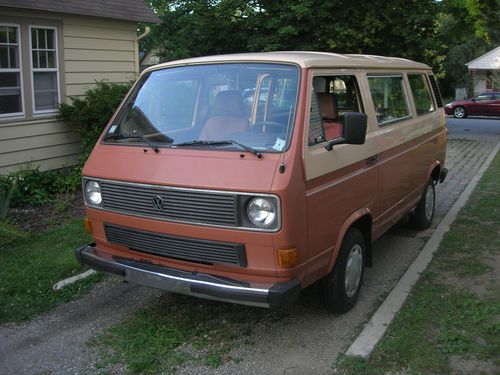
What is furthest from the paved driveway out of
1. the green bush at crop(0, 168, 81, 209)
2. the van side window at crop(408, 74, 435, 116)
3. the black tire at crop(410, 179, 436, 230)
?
the green bush at crop(0, 168, 81, 209)

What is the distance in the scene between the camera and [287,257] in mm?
3729

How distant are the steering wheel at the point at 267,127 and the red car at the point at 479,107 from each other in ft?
95.2

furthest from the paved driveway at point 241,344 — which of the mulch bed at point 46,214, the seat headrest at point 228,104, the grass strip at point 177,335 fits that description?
the mulch bed at point 46,214

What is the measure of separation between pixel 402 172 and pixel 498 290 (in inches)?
57.7

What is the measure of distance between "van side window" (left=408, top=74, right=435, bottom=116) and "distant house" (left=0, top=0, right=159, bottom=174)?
19.5 ft

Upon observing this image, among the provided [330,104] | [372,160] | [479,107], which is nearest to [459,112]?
[479,107]

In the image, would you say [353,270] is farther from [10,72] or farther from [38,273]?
[10,72]

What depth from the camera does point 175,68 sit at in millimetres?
4863

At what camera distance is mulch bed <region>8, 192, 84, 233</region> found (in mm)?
7359

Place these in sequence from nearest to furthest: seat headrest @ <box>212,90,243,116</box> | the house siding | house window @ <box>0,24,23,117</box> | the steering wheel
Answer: the steering wheel → seat headrest @ <box>212,90,243,116</box> → house window @ <box>0,24,23,117</box> → the house siding

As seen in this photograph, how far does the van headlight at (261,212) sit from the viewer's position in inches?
145

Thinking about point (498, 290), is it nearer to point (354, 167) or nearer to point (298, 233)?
point (354, 167)

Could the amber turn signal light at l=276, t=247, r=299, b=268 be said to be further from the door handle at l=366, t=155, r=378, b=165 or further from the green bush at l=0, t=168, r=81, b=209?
the green bush at l=0, t=168, r=81, b=209

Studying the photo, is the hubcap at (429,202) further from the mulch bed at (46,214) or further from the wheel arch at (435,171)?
the mulch bed at (46,214)
